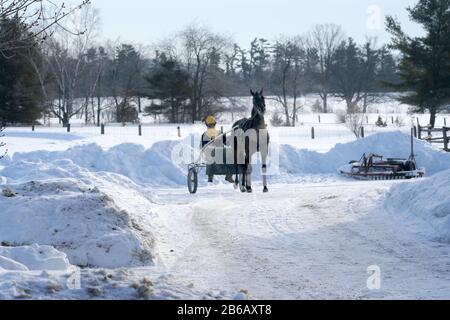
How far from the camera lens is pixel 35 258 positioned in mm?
8578

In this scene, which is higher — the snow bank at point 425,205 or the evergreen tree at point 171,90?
the evergreen tree at point 171,90

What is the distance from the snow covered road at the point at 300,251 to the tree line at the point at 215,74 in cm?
2178

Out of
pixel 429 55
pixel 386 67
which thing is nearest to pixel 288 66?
pixel 429 55

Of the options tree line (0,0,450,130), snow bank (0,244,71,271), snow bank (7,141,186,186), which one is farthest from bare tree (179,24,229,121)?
snow bank (0,244,71,271)

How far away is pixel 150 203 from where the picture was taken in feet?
53.3

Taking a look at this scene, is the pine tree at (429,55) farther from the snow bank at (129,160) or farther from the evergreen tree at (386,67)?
the evergreen tree at (386,67)

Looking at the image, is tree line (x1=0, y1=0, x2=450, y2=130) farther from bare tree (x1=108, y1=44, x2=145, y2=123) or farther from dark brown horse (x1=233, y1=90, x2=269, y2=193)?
dark brown horse (x1=233, y1=90, x2=269, y2=193)

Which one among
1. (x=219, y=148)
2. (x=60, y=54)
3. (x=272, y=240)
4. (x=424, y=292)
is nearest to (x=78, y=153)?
(x=219, y=148)

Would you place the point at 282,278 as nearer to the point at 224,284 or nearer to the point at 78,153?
the point at 224,284

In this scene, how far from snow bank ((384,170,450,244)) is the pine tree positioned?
3373cm

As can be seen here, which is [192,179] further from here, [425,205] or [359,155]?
[359,155]

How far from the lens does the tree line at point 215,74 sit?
1893 inches

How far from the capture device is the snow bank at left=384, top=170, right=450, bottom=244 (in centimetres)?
1163

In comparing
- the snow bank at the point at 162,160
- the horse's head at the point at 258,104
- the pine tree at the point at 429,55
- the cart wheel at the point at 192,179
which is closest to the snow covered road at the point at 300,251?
the horse's head at the point at 258,104
